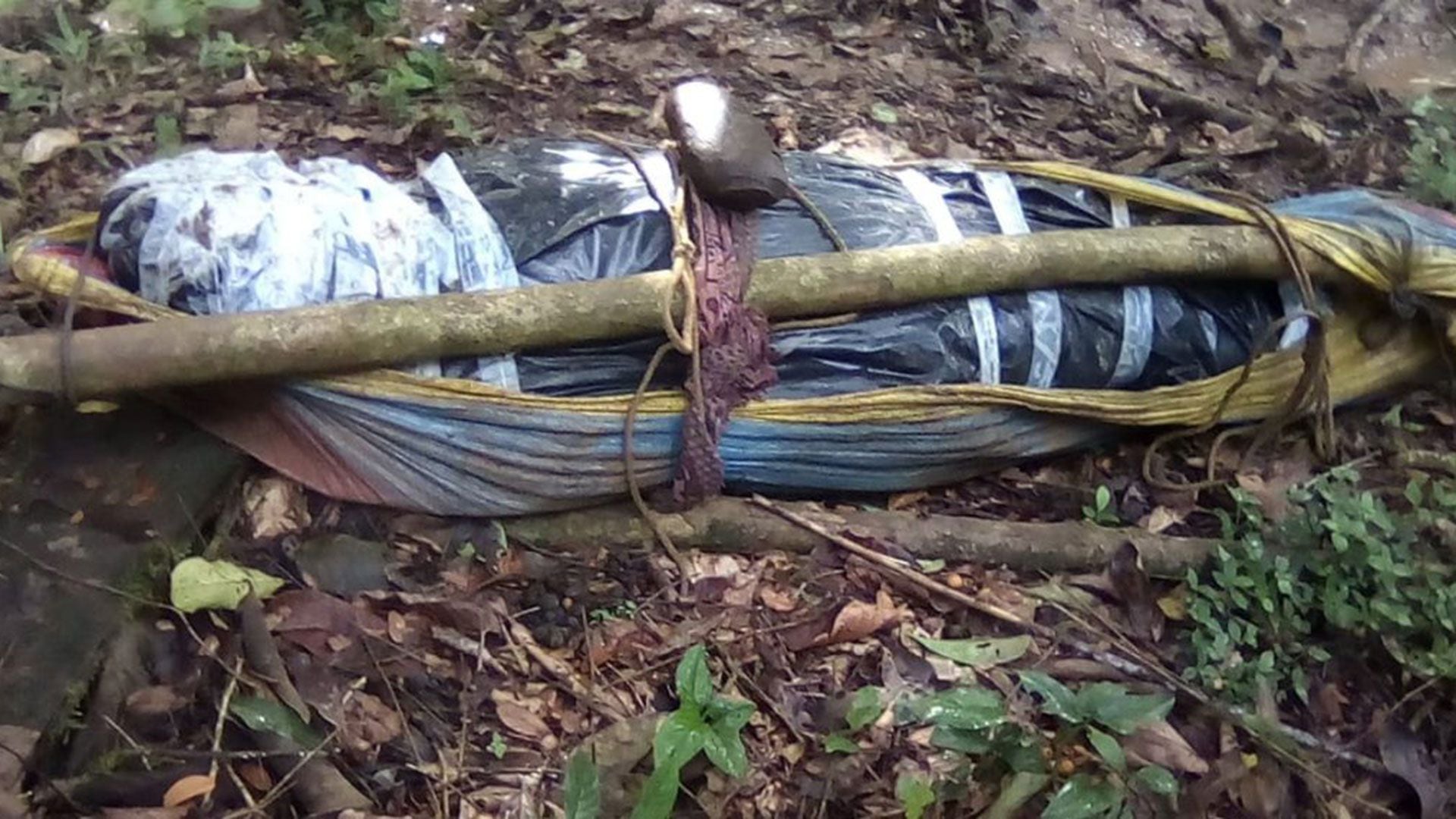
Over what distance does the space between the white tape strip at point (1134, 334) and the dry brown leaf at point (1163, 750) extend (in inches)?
31.9

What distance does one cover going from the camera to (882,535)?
2.71 metres

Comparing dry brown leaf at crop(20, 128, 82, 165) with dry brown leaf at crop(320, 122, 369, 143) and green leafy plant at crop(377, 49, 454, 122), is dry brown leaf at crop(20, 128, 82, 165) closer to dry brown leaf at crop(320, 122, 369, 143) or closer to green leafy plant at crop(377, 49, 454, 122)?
dry brown leaf at crop(320, 122, 369, 143)

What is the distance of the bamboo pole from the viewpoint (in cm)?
231

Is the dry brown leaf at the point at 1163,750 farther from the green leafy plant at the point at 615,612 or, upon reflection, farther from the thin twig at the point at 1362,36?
the thin twig at the point at 1362,36

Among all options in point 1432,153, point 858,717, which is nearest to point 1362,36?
point 1432,153

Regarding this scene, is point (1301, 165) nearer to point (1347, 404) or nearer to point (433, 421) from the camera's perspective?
point (1347, 404)

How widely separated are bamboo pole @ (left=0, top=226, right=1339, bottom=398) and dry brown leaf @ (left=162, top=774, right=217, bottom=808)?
0.70m

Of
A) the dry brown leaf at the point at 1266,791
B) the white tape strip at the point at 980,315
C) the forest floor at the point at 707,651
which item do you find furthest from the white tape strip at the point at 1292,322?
the dry brown leaf at the point at 1266,791

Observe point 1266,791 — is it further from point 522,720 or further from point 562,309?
point 562,309

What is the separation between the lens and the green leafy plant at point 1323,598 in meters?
2.49

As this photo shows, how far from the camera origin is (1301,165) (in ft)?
13.3

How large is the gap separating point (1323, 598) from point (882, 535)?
85cm

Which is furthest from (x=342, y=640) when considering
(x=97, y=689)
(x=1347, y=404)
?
(x=1347, y=404)

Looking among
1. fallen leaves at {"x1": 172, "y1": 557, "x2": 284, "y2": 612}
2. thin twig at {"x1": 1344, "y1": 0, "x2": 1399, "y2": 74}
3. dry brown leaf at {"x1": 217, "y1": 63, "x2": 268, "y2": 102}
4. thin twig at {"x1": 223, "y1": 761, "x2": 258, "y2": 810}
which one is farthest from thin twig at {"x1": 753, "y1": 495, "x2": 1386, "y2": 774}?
thin twig at {"x1": 1344, "y1": 0, "x2": 1399, "y2": 74}
